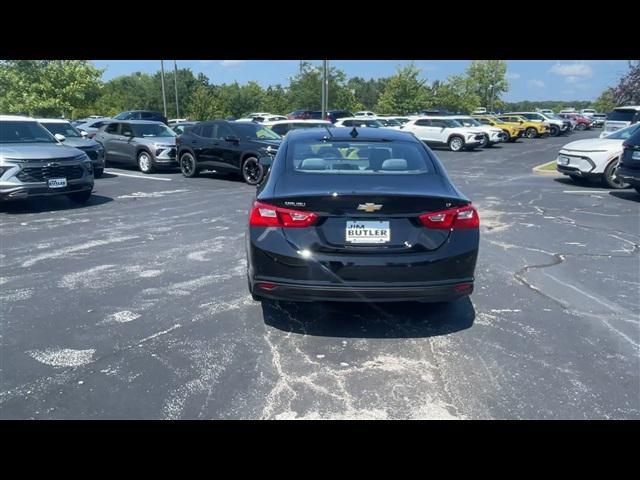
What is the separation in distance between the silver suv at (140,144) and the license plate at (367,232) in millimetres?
13083

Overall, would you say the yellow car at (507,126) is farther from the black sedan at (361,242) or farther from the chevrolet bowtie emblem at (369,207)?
the chevrolet bowtie emblem at (369,207)

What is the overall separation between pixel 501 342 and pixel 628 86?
110ft

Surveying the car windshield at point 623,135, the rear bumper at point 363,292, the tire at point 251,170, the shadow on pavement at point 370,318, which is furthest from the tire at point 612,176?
the rear bumper at point 363,292

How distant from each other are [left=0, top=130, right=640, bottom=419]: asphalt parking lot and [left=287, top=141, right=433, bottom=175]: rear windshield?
1285 millimetres

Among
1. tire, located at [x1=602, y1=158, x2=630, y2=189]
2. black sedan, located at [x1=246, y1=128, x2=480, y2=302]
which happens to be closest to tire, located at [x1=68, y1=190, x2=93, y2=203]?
black sedan, located at [x1=246, y1=128, x2=480, y2=302]

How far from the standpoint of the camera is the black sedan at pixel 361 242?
3.62 m

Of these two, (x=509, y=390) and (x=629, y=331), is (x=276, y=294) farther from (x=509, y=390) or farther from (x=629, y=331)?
(x=629, y=331)

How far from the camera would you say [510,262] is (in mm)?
6145

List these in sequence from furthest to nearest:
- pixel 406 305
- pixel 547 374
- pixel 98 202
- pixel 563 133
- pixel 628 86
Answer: pixel 563 133 < pixel 628 86 < pixel 98 202 < pixel 406 305 < pixel 547 374

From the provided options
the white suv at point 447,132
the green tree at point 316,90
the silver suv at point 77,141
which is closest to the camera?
the silver suv at point 77,141

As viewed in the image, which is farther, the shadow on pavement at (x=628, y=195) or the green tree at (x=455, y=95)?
the green tree at (x=455, y=95)

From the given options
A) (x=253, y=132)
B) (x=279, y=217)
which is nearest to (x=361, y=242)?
(x=279, y=217)

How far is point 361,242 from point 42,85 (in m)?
29.6
